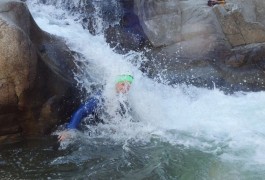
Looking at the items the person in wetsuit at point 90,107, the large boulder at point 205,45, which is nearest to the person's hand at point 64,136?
the person in wetsuit at point 90,107

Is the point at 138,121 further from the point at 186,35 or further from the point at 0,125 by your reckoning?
the point at 186,35

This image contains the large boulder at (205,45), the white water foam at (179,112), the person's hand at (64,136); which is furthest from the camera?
the large boulder at (205,45)

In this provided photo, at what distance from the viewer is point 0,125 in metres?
6.01

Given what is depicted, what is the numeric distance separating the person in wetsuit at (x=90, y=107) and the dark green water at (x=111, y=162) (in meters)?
0.32

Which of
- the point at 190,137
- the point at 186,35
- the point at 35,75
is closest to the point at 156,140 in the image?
the point at 190,137

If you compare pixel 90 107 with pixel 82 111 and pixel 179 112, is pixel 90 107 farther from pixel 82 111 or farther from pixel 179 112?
pixel 179 112

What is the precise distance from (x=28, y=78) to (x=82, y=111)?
1.08 m

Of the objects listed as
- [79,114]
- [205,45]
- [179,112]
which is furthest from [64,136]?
[205,45]

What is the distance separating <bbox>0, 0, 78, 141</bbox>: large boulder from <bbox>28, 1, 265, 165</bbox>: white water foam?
0.71m

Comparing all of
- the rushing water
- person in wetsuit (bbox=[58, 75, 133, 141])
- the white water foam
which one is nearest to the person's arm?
person in wetsuit (bbox=[58, 75, 133, 141])

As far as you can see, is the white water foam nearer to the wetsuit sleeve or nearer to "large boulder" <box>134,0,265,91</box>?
the wetsuit sleeve

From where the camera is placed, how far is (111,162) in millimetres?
5508

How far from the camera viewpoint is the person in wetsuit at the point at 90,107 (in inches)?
245

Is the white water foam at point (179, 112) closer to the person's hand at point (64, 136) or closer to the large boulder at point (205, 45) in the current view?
the large boulder at point (205, 45)
